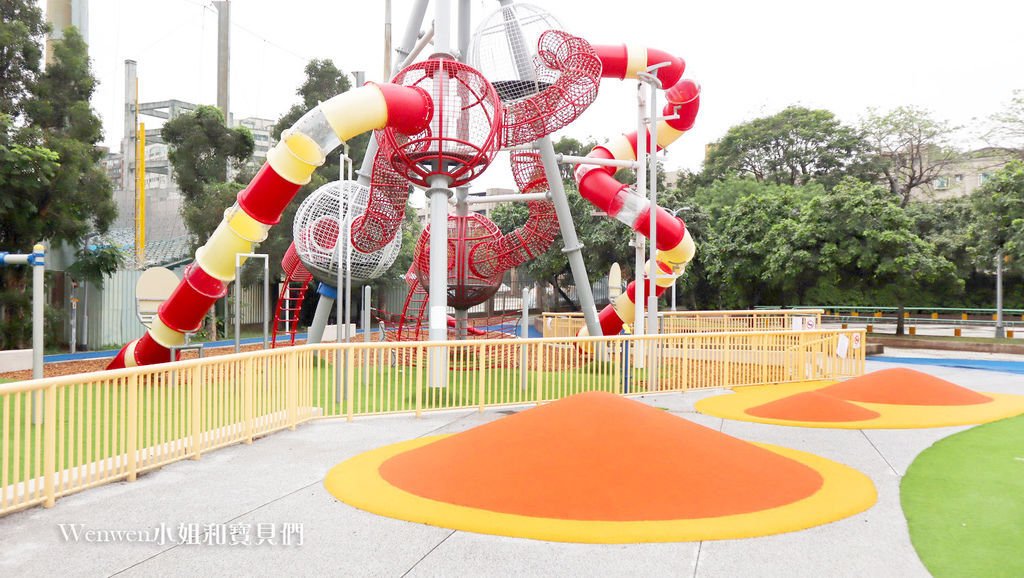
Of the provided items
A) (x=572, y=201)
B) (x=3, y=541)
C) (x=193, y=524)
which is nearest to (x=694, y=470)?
(x=193, y=524)

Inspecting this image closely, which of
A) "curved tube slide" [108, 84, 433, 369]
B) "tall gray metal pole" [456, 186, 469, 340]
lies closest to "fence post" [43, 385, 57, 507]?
"curved tube slide" [108, 84, 433, 369]

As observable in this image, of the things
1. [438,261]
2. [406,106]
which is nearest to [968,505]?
[438,261]

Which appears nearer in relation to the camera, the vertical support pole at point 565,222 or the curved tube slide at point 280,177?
the curved tube slide at point 280,177

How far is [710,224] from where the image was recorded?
142 feet

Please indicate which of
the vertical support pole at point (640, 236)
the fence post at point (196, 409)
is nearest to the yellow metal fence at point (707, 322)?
the vertical support pole at point (640, 236)

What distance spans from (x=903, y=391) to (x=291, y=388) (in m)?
10.9

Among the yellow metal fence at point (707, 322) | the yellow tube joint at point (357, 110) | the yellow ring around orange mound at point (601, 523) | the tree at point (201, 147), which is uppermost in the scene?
the tree at point (201, 147)

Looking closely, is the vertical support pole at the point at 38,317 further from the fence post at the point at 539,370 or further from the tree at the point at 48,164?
the tree at the point at 48,164

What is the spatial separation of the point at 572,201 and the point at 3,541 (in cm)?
3579

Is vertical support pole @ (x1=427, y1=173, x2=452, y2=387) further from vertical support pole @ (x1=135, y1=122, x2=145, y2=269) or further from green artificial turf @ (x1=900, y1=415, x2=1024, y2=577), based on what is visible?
vertical support pole @ (x1=135, y1=122, x2=145, y2=269)

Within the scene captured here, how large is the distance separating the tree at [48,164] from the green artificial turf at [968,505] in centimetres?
2081

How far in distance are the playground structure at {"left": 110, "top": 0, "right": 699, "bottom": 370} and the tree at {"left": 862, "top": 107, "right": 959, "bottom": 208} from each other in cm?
3876

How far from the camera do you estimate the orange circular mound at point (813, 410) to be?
11570 mm

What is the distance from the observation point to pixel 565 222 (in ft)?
59.1
